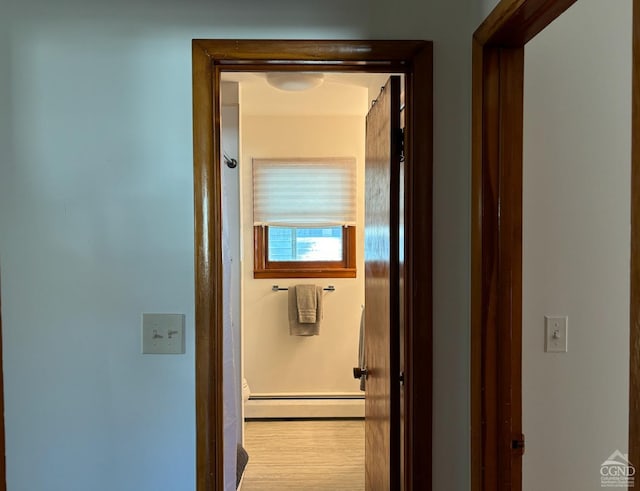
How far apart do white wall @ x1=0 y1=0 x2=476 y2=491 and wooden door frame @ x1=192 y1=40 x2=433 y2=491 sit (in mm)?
35

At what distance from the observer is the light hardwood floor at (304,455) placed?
2.52 metres

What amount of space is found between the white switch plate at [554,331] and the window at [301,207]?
7.27 feet

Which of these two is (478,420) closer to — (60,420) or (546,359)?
(546,359)

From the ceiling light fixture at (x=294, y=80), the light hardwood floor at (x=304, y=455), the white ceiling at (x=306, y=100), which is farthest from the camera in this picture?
the white ceiling at (x=306, y=100)

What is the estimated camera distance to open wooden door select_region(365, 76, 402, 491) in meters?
1.51

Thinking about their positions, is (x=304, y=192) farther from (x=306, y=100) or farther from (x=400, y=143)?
(x=400, y=143)


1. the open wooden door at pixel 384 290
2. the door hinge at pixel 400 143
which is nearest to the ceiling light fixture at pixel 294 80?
the open wooden door at pixel 384 290

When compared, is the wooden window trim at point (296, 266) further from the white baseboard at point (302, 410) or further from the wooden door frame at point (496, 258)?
the wooden door frame at point (496, 258)

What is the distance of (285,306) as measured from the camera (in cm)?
346

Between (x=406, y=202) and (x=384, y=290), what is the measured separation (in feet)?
1.54

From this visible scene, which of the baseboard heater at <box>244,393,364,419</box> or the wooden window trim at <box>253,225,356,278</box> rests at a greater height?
the wooden window trim at <box>253,225,356,278</box>

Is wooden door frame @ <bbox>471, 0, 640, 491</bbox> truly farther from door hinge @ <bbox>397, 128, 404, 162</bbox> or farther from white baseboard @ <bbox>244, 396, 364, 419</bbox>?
white baseboard @ <bbox>244, 396, 364, 419</bbox>

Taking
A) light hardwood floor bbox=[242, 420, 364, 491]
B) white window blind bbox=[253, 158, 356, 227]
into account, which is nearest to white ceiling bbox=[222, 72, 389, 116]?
white window blind bbox=[253, 158, 356, 227]

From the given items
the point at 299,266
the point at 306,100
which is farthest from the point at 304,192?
the point at 306,100
